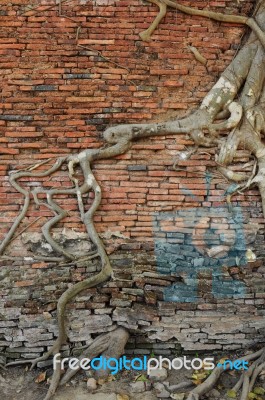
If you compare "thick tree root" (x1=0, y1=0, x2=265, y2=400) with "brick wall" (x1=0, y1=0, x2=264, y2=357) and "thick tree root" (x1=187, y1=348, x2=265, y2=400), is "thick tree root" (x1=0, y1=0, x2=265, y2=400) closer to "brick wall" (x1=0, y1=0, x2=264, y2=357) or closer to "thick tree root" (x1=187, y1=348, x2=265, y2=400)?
"brick wall" (x1=0, y1=0, x2=264, y2=357)

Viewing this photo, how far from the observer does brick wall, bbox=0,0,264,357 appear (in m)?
3.75

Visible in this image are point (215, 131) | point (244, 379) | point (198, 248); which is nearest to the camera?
point (244, 379)

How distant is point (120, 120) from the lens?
4.04 metres

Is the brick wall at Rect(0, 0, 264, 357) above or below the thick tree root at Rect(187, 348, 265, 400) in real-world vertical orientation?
above

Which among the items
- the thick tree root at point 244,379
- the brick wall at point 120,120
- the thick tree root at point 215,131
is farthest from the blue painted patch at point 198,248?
the thick tree root at point 244,379

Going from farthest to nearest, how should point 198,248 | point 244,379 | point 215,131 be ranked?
1. point 215,131
2. point 198,248
3. point 244,379

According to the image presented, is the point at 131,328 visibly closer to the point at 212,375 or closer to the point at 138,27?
the point at 212,375

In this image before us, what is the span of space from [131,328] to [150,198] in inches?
50.5

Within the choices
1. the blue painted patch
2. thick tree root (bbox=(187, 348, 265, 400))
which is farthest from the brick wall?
thick tree root (bbox=(187, 348, 265, 400))

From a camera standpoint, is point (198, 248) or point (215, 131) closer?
point (198, 248)

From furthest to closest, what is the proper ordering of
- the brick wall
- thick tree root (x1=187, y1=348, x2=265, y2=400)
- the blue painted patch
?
the brick wall < the blue painted patch < thick tree root (x1=187, y1=348, x2=265, y2=400)

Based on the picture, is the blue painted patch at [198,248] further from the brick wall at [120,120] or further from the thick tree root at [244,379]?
the thick tree root at [244,379]

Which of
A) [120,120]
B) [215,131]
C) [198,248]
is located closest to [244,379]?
[198,248]

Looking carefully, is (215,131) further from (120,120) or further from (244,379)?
(244,379)
